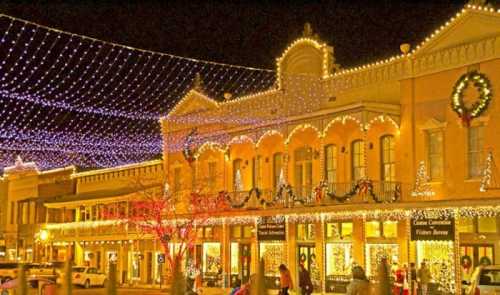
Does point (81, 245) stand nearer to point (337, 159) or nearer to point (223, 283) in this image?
point (223, 283)

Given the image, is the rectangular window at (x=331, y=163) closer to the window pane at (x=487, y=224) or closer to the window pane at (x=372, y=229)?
the window pane at (x=372, y=229)

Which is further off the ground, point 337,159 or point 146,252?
point 337,159

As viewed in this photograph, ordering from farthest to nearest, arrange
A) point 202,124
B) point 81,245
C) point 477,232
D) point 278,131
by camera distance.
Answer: point 81,245
point 202,124
point 278,131
point 477,232

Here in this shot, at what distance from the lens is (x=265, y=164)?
3819 centimetres

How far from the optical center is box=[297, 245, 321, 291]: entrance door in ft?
112

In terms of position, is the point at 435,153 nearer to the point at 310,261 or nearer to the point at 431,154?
the point at 431,154

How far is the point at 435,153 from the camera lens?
97.7 feet

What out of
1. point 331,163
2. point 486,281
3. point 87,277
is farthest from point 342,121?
point 87,277

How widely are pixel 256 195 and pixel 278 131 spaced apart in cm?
307

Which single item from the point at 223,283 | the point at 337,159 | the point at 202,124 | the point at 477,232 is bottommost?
the point at 223,283

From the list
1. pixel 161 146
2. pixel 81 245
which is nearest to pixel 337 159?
pixel 161 146

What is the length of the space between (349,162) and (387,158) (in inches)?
77.6

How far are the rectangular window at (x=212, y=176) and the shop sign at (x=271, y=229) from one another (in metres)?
5.07

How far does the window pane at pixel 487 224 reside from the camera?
90.0 ft
